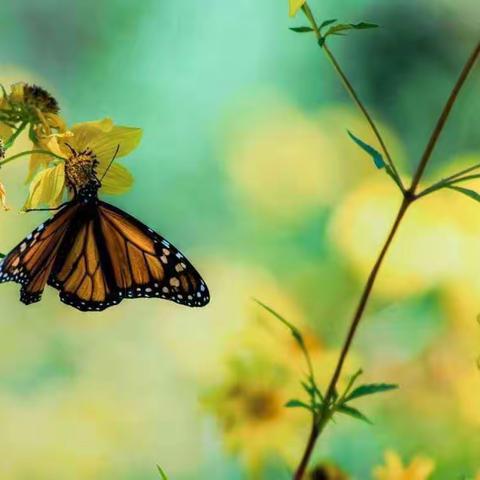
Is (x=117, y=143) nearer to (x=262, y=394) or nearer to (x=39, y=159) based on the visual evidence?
(x=39, y=159)

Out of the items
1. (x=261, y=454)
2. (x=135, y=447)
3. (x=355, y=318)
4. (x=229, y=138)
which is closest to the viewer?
(x=355, y=318)

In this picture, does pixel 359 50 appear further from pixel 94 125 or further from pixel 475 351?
pixel 94 125

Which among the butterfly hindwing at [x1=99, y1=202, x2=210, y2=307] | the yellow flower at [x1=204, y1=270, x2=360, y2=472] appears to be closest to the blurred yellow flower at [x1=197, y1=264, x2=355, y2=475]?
the yellow flower at [x1=204, y1=270, x2=360, y2=472]

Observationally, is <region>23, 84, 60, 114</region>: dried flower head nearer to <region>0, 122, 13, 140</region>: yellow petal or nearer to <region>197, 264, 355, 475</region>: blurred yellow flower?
<region>0, 122, 13, 140</region>: yellow petal

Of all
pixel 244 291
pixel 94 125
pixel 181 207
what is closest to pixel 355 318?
pixel 94 125

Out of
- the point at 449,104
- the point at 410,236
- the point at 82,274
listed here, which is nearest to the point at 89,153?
the point at 82,274

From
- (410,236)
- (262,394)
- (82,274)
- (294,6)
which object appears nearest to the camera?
(294,6)
